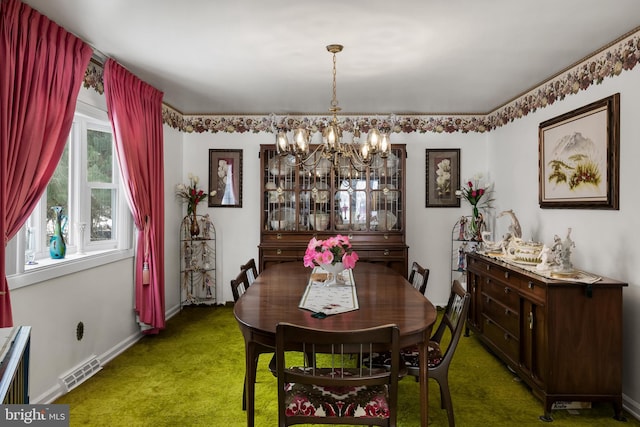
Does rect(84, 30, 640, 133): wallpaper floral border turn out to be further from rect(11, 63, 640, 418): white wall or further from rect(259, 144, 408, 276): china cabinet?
rect(259, 144, 408, 276): china cabinet

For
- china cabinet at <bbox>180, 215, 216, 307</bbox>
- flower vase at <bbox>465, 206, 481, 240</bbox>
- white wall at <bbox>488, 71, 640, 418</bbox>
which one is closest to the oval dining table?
white wall at <bbox>488, 71, 640, 418</bbox>

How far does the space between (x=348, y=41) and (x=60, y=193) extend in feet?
7.89

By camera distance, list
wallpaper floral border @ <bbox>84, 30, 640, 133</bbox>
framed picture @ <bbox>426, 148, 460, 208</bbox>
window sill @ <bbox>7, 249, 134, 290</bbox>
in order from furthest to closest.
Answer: framed picture @ <bbox>426, 148, 460, 208</bbox> → wallpaper floral border @ <bbox>84, 30, 640, 133</bbox> → window sill @ <bbox>7, 249, 134, 290</bbox>

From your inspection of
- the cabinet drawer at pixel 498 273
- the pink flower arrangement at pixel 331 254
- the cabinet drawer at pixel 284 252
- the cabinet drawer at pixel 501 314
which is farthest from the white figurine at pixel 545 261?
the cabinet drawer at pixel 284 252

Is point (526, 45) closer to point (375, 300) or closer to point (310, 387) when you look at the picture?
point (375, 300)

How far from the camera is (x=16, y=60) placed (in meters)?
2.27

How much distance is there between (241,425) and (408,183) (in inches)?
137

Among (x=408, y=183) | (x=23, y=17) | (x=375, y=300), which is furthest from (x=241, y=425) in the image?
(x=408, y=183)

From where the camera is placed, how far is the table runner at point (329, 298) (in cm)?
223

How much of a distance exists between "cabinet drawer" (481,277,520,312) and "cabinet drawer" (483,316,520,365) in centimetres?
23

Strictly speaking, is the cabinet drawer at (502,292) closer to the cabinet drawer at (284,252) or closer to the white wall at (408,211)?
the white wall at (408,211)

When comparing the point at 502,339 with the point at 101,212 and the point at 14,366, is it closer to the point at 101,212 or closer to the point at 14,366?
the point at 14,366

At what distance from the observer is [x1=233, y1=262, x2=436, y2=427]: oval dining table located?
1.91 metres

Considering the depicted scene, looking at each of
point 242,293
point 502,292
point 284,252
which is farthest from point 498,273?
point 284,252
